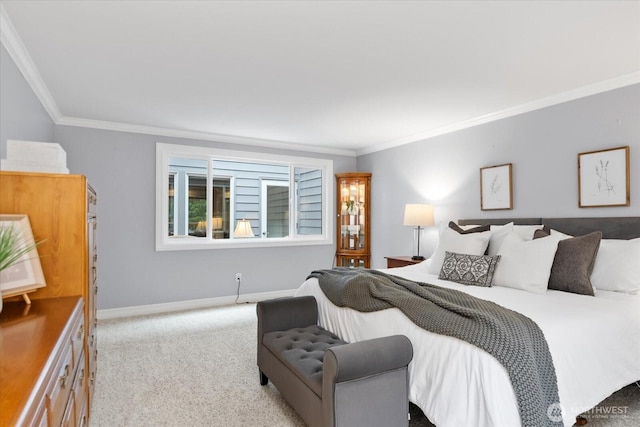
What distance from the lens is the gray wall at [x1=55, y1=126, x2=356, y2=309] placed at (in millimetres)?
4414

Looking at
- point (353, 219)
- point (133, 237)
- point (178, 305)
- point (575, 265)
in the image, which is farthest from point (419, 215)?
point (133, 237)

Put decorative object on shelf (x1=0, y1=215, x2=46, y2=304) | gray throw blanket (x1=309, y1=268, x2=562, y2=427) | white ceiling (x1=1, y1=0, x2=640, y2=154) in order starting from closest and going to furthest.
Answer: gray throw blanket (x1=309, y1=268, x2=562, y2=427), decorative object on shelf (x1=0, y1=215, x2=46, y2=304), white ceiling (x1=1, y1=0, x2=640, y2=154)

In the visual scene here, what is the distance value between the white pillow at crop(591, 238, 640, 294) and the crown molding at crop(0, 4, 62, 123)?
4314mm

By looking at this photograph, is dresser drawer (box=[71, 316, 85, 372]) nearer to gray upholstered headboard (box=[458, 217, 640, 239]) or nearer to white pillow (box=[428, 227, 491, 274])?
white pillow (box=[428, 227, 491, 274])

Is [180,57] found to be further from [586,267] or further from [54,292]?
[586,267]

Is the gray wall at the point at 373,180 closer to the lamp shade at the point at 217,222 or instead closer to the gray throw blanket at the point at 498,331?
the lamp shade at the point at 217,222

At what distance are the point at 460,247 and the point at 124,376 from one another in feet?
10.3

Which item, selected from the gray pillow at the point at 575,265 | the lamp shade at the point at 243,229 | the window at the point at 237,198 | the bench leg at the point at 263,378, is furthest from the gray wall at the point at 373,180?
the bench leg at the point at 263,378

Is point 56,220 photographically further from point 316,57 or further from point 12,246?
point 316,57

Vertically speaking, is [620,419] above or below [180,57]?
below

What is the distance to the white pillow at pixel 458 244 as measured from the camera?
3.35 metres

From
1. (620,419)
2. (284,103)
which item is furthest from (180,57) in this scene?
(620,419)

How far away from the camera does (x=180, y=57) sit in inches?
107

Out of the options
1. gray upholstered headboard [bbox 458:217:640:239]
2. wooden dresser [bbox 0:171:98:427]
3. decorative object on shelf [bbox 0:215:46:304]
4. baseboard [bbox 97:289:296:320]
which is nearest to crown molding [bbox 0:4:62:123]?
wooden dresser [bbox 0:171:98:427]
